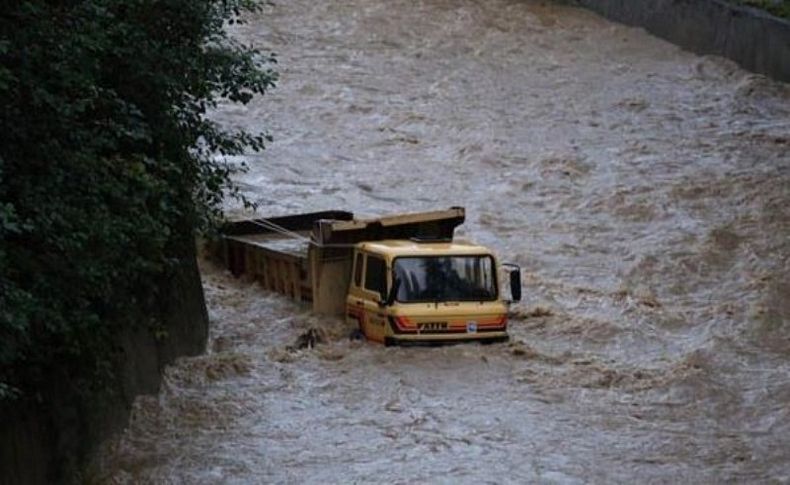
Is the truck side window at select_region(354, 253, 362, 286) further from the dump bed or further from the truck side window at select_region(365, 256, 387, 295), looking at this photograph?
the dump bed

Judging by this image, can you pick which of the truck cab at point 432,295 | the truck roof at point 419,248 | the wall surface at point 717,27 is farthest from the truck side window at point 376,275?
the wall surface at point 717,27

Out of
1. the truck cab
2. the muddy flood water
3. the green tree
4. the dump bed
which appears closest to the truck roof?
the truck cab

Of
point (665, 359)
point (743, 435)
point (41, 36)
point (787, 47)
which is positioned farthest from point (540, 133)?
point (41, 36)

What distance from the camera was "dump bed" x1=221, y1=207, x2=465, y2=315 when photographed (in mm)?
20484

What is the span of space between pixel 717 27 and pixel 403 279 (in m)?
20.8

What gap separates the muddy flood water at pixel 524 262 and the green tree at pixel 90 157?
101 inches

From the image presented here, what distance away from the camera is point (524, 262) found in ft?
81.7

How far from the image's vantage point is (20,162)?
473 inches

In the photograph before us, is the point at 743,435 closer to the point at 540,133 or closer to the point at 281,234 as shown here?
the point at 281,234

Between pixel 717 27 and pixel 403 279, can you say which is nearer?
pixel 403 279

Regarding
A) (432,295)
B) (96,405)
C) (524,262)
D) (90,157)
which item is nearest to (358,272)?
(432,295)

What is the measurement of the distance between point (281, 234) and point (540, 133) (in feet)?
35.6

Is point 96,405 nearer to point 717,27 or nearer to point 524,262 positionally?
point 524,262

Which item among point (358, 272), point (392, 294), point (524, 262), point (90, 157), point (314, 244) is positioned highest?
point (90, 157)
